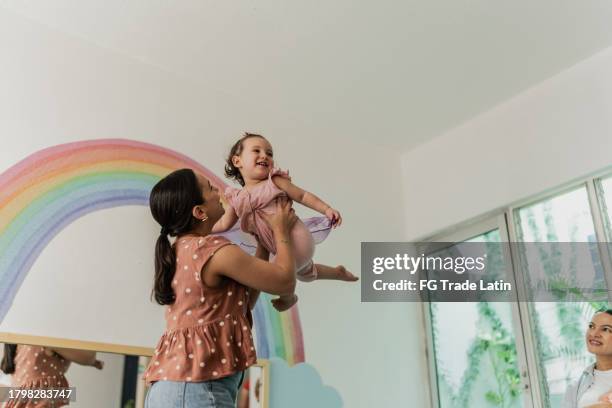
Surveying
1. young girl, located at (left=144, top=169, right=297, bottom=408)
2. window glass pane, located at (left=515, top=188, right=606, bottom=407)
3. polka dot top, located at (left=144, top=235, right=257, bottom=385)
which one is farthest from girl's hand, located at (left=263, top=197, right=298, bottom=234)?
window glass pane, located at (left=515, top=188, right=606, bottom=407)

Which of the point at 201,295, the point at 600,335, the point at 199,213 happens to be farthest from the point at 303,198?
the point at 600,335

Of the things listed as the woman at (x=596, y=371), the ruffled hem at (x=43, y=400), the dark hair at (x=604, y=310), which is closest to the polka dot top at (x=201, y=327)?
the ruffled hem at (x=43, y=400)

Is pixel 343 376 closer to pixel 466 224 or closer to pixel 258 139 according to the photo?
pixel 466 224

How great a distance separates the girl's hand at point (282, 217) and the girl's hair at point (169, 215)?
0.17 m

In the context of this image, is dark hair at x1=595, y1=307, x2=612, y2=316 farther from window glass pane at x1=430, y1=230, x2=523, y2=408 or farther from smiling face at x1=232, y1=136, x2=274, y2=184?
smiling face at x1=232, y1=136, x2=274, y2=184

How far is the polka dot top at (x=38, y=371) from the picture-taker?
1885mm

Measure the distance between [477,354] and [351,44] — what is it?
1.47m

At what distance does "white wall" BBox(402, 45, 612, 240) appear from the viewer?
250cm

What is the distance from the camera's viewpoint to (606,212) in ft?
7.98

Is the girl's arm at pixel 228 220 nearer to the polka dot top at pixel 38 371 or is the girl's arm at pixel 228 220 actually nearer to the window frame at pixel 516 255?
the polka dot top at pixel 38 371

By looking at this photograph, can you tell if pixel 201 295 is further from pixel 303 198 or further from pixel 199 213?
pixel 303 198

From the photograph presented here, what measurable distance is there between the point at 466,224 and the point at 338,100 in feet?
2.77

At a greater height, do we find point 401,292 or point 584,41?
point 584,41

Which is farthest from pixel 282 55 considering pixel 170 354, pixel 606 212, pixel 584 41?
pixel 170 354
